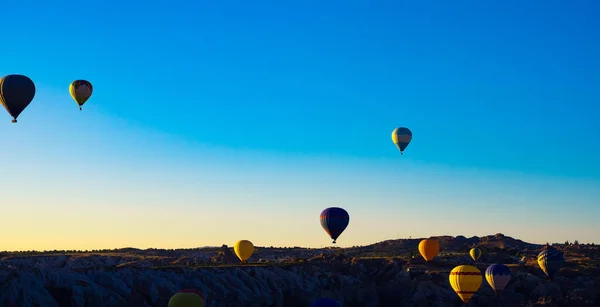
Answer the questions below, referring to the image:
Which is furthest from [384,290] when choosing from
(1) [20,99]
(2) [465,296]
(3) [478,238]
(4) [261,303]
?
(3) [478,238]

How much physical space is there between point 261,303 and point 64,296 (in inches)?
802

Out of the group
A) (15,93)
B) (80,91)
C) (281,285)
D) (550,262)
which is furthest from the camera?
(550,262)

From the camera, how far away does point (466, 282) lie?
80812 mm

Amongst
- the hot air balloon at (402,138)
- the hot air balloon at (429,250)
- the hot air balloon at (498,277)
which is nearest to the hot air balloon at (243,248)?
the hot air balloon at (429,250)

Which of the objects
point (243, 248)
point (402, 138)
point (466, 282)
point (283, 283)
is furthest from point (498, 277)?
point (243, 248)

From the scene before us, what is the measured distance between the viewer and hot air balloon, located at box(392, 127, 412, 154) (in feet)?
274

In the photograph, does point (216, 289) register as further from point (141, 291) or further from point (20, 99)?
point (20, 99)

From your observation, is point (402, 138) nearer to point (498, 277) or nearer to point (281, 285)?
point (498, 277)

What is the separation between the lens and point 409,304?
88250mm

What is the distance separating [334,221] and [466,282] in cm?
1435

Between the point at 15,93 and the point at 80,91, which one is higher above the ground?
the point at 80,91

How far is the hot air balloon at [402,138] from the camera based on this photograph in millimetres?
83625

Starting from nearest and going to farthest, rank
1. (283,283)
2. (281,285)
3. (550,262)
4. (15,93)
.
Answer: (15,93), (281,285), (283,283), (550,262)

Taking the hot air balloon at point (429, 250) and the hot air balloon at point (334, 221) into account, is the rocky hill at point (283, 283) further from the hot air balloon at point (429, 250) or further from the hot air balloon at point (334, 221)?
the hot air balloon at point (334, 221)
